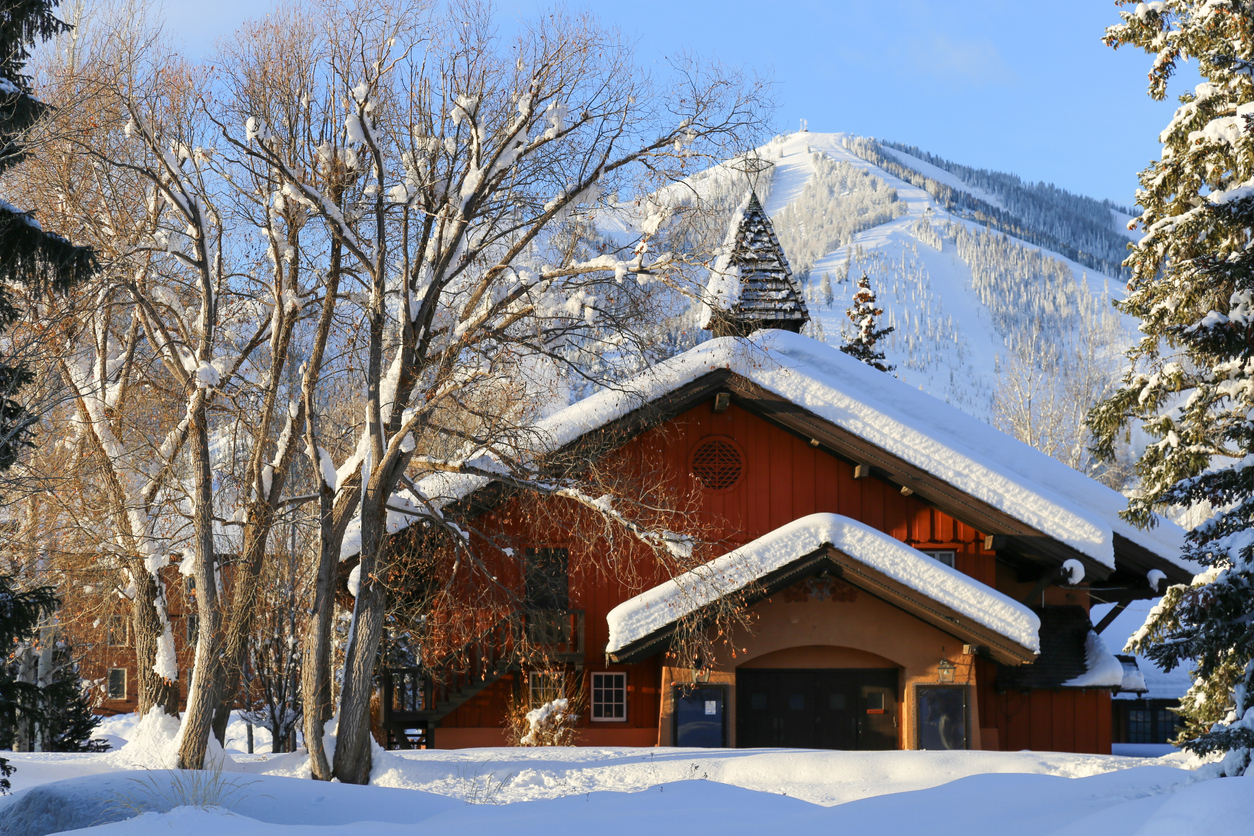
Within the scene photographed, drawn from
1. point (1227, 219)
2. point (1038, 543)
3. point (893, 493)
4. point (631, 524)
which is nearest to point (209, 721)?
point (631, 524)

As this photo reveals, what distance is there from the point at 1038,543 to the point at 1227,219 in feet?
22.0

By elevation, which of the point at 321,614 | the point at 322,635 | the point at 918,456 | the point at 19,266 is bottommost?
the point at 322,635

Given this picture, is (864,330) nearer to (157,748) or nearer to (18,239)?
(157,748)

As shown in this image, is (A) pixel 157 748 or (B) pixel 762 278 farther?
(B) pixel 762 278

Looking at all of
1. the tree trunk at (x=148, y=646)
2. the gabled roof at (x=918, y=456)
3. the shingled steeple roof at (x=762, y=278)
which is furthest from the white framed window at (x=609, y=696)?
the shingled steeple roof at (x=762, y=278)

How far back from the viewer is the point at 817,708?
17484 mm

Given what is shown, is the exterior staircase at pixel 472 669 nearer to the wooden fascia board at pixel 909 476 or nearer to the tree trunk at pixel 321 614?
the tree trunk at pixel 321 614

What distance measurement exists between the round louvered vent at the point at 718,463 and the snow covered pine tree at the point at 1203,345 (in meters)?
6.80

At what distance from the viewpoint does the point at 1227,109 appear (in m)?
12.6

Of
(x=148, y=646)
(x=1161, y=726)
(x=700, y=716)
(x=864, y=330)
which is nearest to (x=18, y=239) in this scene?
(x=148, y=646)

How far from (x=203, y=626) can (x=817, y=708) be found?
959 centimetres

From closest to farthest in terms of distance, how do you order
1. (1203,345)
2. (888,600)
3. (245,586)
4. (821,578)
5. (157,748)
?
(1203,345) < (157,748) < (245,586) < (888,600) < (821,578)

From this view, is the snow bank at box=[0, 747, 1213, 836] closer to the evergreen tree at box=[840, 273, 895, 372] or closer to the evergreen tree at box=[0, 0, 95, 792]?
the evergreen tree at box=[0, 0, 95, 792]

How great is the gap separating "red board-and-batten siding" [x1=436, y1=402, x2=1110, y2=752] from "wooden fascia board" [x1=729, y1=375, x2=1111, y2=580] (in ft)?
1.30
